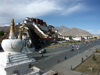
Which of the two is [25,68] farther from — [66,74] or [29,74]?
[66,74]

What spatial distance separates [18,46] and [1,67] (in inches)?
76.2

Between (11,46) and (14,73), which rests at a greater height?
(11,46)

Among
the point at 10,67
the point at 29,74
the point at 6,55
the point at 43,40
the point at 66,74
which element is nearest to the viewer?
the point at 10,67

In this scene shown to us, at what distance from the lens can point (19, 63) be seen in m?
5.94

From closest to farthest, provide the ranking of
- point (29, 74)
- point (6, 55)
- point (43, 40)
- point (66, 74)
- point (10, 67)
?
point (10, 67) < point (6, 55) < point (29, 74) < point (66, 74) < point (43, 40)

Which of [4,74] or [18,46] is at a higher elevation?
[18,46]

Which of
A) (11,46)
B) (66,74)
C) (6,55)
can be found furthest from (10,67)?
(66,74)

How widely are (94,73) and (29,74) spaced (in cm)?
960

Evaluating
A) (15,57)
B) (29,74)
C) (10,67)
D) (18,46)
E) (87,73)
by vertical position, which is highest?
(18,46)

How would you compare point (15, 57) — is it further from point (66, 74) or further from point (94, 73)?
point (94, 73)

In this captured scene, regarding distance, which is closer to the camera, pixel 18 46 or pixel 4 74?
pixel 4 74

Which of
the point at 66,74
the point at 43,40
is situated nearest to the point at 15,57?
the point at 66,74

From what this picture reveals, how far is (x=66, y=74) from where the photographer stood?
11.0m

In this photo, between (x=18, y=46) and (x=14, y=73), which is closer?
(x=14, y=73)
